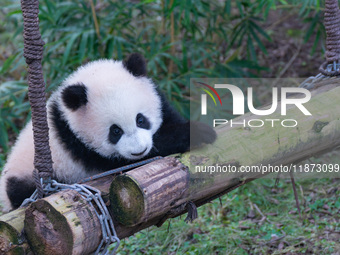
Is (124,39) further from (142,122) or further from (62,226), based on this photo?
(62,226)

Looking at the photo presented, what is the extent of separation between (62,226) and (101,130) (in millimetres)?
800

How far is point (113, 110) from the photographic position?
7.57 feet

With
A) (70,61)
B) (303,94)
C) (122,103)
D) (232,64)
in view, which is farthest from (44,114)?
(232,64)

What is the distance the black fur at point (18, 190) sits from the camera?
7.79 feet

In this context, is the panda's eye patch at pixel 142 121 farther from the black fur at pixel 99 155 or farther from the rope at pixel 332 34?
the rope at pixel 332 34

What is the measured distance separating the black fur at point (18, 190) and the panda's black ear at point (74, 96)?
0.50m

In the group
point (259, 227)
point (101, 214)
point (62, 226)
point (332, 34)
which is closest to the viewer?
point (62, 226)

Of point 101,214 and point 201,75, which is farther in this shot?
point 201,75

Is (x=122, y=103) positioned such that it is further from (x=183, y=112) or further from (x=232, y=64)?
(x=232, y=64)

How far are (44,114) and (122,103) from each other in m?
0.48

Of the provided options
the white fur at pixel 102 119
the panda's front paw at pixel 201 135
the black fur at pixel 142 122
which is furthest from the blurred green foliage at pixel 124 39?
the panda's front paw at pixel 201 135

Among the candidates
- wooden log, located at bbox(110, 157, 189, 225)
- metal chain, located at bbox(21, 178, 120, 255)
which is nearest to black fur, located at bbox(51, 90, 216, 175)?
wooden log, located at bbox(110, 157, 189, 225)

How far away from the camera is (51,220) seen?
173 centimetres

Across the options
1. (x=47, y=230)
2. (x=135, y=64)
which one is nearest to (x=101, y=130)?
(x=135, y=64)
